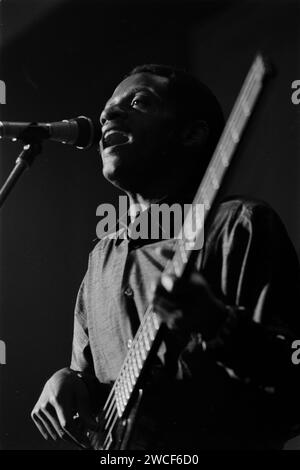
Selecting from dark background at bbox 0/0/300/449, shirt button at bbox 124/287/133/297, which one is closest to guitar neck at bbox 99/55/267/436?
shirt button at bbox 124/287/133/297

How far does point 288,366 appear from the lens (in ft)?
4.18

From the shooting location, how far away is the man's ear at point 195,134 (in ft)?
5.44

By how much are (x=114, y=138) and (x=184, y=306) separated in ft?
2.06

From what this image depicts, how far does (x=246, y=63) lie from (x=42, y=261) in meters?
0.86

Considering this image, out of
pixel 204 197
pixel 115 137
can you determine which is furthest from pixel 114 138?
pixel 204 197

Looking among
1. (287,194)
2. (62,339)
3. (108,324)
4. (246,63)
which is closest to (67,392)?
(108,324)

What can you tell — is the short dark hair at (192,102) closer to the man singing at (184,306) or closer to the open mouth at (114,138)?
the man singing at (184,306)

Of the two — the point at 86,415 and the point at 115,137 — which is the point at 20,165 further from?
the point at 86,415

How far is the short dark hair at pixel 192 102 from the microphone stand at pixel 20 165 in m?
0.34

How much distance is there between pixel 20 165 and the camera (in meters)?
1.53

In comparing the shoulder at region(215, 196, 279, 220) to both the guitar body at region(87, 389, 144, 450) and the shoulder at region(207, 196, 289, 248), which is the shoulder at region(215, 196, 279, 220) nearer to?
the shoulder at region(207, 196, 289, 248)

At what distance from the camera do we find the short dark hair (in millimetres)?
1668

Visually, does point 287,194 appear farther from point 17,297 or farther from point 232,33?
point 17,297

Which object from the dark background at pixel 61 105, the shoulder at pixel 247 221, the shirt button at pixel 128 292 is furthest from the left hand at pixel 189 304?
the dark background at pixel 61 105
